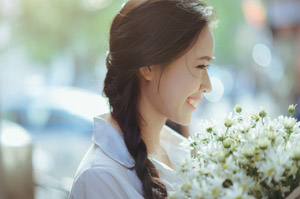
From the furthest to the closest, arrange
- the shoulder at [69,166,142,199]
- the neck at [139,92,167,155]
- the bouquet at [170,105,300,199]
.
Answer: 1. the neck at [139,92,167,155]
2. the shoulder at [69,166,142,199]
3. the bouquet at [170,105,300,199]

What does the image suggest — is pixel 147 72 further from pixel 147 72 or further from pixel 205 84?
pixel 205 84

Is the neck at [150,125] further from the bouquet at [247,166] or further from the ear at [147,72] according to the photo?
the bouquet at [247,166]

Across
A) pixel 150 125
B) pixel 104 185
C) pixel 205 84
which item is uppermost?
pixel 205 84

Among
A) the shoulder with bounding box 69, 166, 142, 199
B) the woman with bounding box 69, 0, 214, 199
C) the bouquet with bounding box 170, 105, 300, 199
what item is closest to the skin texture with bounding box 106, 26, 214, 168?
the woman with bounding box 69, 0, 214, 199

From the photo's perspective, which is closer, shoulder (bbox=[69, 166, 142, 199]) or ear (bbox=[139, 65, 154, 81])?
shoulder (bbox=[69, 166, 142, 199])

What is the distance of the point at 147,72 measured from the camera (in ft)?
6.14

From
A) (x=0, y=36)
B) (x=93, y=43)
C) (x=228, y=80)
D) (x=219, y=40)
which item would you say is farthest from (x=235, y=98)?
(x=219, y=40)

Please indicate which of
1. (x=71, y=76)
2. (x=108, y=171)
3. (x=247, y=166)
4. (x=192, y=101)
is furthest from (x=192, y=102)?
(x=71, y=76)

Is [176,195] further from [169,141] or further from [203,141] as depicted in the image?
[169,141]

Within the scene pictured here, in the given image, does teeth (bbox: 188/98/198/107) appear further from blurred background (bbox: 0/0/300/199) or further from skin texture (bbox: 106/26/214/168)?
blurred background (bbox: 0/0/300/199)

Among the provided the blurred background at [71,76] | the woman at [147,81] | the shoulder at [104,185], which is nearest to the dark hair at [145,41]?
the woman at [147,81]

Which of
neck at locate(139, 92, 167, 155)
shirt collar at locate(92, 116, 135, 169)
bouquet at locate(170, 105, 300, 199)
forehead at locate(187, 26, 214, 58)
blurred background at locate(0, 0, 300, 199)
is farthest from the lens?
blurred background at locate(0, 0, 300, 199)

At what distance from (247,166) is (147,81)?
26.3 inches

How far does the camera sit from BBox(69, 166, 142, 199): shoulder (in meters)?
1.60
